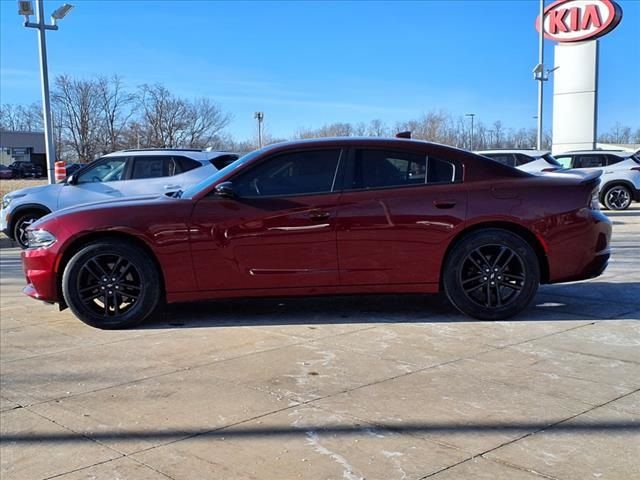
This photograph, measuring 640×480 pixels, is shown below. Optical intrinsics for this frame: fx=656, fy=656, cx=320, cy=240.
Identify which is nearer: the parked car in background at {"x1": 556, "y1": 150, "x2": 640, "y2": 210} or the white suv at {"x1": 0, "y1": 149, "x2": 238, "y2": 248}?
the white suv at {"x1": 0, "y1": 149, "x2": 238, "y2": 248}

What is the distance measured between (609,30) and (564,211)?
27.0 metres

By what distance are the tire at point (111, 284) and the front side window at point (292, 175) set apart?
107cm

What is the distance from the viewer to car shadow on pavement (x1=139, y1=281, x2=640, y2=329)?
590 centimetres

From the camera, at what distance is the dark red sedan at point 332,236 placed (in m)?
5.58

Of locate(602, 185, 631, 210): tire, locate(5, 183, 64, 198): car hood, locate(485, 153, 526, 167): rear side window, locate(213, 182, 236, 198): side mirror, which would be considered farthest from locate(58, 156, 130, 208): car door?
locate(602, 185, 631, 210): tire

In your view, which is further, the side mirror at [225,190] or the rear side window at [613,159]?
the rear side window at [613,159]

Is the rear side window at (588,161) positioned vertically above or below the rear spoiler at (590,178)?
above

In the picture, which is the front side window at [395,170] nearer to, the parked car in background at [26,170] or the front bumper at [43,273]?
the front bumper at [43,273]

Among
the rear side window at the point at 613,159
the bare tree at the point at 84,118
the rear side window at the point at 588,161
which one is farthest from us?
the bare tree at the point at 84,118

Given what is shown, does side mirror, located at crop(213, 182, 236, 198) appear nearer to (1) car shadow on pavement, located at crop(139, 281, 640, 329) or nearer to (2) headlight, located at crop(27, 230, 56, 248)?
(1) car shadow on pavement, located at crop(139, 281, 640, 329)

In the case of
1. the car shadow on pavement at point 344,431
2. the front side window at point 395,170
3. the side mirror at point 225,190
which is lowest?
the car shadow on pavement at point 344,431

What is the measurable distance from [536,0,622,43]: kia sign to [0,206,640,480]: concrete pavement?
2645 centimetres

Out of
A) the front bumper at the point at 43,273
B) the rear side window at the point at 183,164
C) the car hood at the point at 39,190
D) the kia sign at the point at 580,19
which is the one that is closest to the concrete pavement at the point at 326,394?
the front bumper at the point at 43,273

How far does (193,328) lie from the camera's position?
18.9 feet
